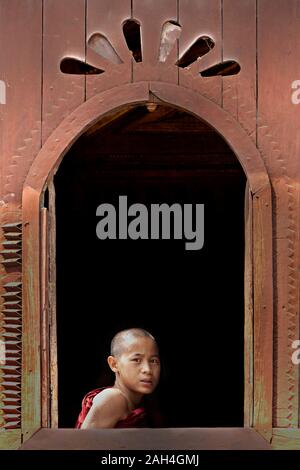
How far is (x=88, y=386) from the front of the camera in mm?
5559

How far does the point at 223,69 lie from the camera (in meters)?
3.99

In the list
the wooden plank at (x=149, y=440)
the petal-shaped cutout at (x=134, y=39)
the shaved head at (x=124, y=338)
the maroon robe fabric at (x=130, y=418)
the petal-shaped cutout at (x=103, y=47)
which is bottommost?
the wooden plank at (x=149, y=440)

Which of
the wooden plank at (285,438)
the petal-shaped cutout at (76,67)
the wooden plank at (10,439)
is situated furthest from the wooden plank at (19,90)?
the wooden plank at (285,438)

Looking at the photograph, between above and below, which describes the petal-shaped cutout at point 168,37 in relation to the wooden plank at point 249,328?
above

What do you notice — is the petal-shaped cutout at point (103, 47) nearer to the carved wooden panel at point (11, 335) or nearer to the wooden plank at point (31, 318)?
the wooden plank at point (31, 318)

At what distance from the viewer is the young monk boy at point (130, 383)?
4238 mm

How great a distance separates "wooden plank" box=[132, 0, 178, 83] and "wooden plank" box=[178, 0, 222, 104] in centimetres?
3

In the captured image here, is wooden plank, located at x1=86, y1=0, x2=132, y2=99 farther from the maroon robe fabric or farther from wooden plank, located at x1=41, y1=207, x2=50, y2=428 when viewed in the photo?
the maroon robe fabric

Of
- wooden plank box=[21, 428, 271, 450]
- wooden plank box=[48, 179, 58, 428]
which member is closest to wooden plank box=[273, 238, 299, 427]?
wooden plank box=[21, 428, 271, 450]

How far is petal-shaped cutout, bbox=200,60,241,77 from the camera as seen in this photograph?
391cm

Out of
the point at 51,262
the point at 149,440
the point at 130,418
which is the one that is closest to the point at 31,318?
the point at 51,262

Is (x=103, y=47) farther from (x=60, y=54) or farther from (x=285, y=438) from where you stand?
(x=285, y=438)

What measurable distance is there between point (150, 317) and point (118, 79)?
7.35 ft

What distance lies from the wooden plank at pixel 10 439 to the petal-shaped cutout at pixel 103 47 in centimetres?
130
